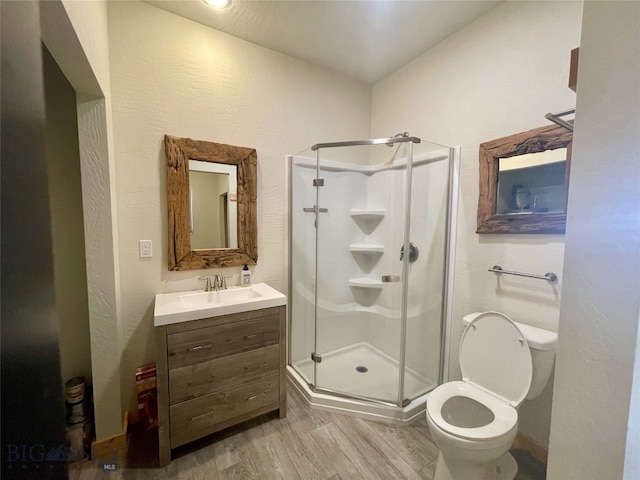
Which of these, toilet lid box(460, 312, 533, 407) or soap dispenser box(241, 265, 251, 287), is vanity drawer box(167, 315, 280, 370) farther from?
toilet lid box(460, 312, 533, 407)

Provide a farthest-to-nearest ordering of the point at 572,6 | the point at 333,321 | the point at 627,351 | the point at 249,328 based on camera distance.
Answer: the point at 333,321 → the point at 249,328 → the point at 572,6 → the point at 627,351

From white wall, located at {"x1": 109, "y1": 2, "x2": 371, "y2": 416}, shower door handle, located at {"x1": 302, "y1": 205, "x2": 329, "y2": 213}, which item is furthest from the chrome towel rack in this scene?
white wall, located at {"x1": 109, "y1": 2, "x2": 371, "y2": 416}

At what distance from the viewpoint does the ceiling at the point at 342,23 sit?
5.40 ft

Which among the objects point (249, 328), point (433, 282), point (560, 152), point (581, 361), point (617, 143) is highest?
point (560, 152)

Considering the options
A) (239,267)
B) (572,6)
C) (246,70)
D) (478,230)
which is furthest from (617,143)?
(246,70)

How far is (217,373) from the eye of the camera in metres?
1.53

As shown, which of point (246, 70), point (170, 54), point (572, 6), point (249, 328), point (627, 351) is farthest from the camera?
point (246, 70)

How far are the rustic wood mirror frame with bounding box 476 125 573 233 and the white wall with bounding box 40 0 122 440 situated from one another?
2.15 metres

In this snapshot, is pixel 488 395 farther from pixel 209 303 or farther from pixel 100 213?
pixel 100 213

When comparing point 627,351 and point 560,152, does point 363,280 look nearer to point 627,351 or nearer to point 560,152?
point 560,152

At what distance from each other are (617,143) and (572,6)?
4.62ft

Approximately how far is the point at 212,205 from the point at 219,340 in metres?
0.94

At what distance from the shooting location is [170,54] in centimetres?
173

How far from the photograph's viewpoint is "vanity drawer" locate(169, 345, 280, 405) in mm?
1430
